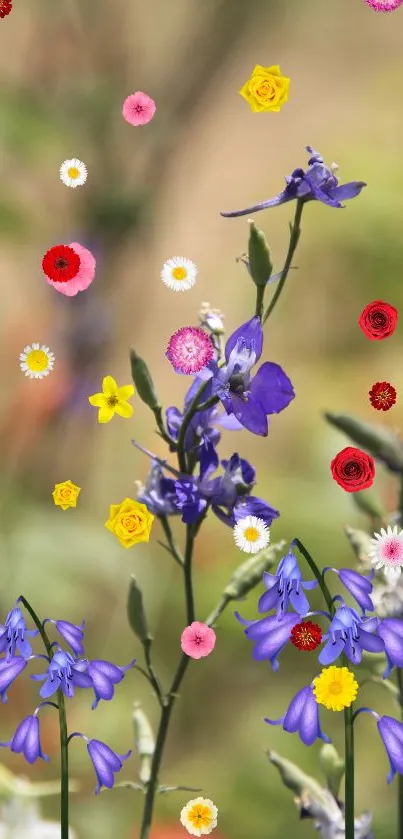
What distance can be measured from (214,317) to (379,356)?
2.88ft

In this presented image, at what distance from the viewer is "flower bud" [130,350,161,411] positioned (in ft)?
1.13

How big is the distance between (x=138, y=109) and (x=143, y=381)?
84mm

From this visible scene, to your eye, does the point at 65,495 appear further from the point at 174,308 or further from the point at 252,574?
the point at 174,308

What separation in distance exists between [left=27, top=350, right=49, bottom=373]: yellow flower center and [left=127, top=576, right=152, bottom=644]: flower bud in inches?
3.1

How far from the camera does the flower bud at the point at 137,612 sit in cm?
37

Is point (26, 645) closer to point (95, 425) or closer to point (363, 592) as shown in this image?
point (363, 592)

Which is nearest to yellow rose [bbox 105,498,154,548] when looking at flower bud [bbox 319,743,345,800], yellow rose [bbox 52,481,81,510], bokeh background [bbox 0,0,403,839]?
yellow rose [bbox 52,481,81,510]

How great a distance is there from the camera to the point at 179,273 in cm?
33

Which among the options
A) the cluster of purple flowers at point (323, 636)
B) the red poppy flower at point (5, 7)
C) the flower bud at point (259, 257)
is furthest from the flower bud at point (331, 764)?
the red poppy flower at point (5, 7)

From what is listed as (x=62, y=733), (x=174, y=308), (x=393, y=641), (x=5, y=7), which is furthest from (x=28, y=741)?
(x=174, y=308)

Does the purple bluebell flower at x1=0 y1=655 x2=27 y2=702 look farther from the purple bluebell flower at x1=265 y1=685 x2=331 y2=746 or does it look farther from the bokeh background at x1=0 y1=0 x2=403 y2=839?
the bokeh background at x1=0 y1=0 x2=403 y2=839

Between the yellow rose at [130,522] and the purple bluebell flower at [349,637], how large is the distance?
6 cm

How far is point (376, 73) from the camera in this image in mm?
1278

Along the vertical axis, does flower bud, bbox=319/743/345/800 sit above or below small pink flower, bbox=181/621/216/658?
below
